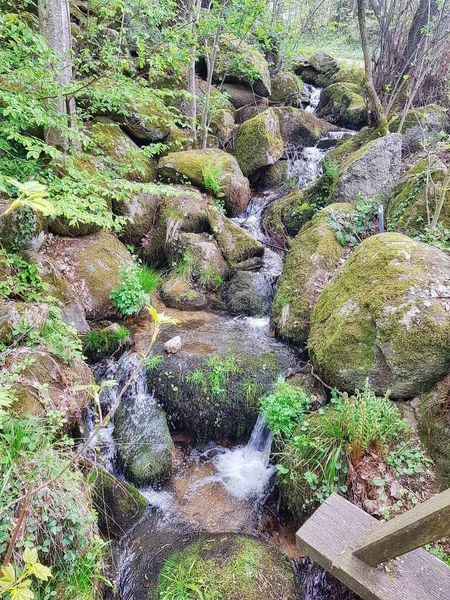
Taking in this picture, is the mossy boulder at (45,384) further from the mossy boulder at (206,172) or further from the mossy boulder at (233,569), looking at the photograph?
the mossy boulder at (206,172)

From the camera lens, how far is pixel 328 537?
1622 mm

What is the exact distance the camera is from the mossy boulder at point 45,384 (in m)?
3.04

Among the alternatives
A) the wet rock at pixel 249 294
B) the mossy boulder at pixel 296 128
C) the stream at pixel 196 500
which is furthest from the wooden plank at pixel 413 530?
the mossy boulder at pixel 296 128

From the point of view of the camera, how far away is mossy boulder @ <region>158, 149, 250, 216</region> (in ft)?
24.4

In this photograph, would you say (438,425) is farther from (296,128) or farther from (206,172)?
(296,128)

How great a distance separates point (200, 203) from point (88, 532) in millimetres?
5980

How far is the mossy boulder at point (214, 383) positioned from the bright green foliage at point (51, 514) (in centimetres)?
180

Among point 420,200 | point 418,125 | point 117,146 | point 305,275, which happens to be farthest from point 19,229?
point 418,125

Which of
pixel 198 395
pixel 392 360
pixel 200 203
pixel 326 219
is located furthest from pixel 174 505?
pixel 200 203

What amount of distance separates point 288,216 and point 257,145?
2.63 meters

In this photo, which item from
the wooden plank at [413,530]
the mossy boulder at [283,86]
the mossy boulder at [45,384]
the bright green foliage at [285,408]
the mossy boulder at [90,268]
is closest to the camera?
the wooden plank at [413,530]

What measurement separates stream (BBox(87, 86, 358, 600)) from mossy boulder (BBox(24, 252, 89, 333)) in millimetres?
692

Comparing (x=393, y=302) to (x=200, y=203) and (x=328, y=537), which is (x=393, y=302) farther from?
(x=200, y=203)

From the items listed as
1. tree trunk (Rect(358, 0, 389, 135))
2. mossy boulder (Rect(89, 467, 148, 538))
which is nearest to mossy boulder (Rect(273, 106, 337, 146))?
tree trunk (Rect(358, 0, 389, 135))
